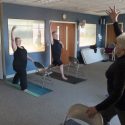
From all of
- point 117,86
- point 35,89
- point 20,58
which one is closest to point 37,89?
point 35,89

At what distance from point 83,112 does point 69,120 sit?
1.26ft

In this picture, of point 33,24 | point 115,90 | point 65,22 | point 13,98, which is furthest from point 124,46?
point 65,22

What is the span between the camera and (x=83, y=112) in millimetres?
1576

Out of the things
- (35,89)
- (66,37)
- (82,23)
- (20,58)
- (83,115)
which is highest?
(82,23)

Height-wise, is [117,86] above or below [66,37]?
below

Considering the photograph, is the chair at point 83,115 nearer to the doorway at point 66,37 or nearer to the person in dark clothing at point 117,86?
the person in dark clothing at point 117,86

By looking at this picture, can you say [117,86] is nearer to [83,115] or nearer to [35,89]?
[83,115]

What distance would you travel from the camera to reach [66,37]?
7.38 metres

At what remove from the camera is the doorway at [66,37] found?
7.07 m

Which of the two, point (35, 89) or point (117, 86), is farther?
point (35, 89)

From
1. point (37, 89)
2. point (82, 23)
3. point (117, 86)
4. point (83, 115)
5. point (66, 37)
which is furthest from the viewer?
point (82, 23)

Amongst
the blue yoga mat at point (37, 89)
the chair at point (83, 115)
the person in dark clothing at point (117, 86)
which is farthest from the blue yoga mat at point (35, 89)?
the person in dark clothing at point (117, 86)

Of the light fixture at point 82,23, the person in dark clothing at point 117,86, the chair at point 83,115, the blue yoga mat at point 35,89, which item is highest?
the light fixture at point 82,23

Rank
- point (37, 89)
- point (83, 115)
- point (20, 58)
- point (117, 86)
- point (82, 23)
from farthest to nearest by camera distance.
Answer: point (82, 23), point (37, 89), point (20, 58), point (83, 115), point (117, 86)
